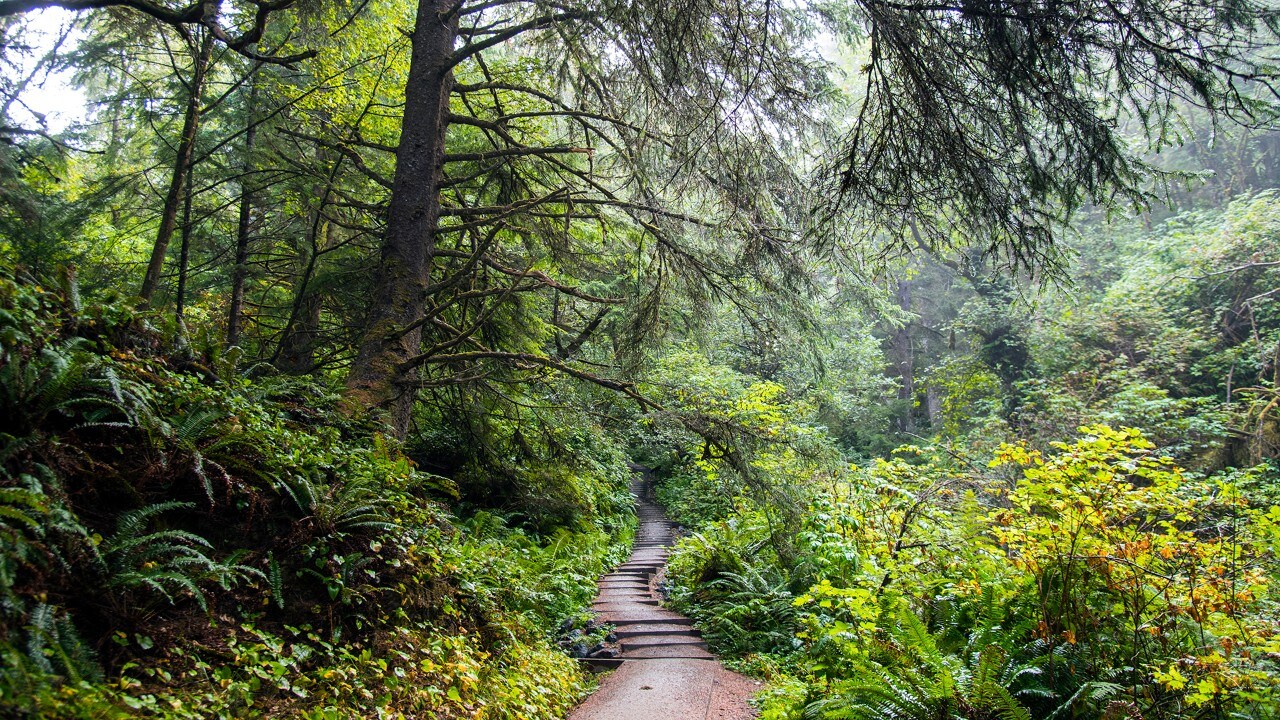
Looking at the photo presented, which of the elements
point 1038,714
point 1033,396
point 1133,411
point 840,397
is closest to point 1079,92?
point 1038,714

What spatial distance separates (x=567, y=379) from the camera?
8.52 m

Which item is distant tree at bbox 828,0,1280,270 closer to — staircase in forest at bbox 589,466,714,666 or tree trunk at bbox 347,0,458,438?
tree trunk at bbox 347,0,458,438

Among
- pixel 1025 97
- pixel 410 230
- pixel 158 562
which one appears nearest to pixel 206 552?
pixel 158 562

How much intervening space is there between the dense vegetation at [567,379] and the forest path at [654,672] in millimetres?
391

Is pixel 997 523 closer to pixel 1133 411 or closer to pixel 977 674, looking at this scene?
pixel 977 674

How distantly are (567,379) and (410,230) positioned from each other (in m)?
2.87

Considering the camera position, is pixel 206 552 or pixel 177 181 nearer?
Result: pixel 206 552

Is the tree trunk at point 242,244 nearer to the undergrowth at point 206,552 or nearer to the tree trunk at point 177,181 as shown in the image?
the tree trunk at point 177,181

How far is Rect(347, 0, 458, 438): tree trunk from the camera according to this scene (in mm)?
6219

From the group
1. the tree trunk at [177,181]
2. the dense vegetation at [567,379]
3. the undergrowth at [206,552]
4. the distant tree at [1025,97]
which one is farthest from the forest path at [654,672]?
the tree trunk at [177,181]

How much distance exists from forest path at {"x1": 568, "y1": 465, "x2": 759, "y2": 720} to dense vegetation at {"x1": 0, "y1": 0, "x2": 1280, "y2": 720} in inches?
15.4

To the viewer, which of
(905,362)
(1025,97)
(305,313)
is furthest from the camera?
(905,362)

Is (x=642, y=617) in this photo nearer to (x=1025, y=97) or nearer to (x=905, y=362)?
(x=1025, y=97)

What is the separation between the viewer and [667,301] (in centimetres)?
704
